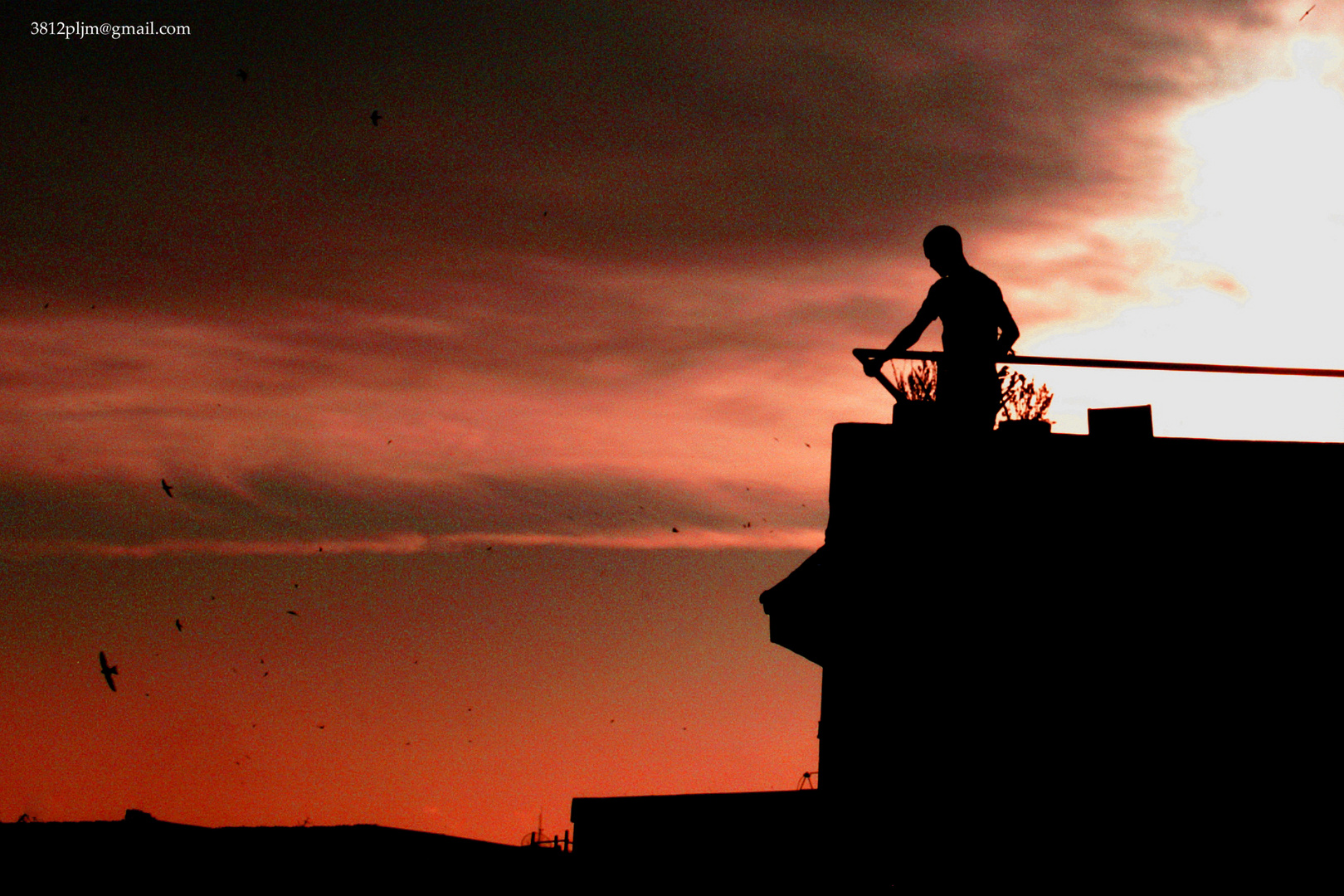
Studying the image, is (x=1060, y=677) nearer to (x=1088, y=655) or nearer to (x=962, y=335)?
(x=1088, y=655)

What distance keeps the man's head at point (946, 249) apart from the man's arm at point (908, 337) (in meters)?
0.26

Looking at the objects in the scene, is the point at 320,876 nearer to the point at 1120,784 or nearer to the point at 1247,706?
the point at 1120,784

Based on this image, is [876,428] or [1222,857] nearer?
[1222,857]

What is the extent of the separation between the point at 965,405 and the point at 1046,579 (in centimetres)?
140

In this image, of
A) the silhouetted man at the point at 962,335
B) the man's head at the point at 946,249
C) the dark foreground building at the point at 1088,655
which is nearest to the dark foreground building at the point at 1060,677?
the dark foreground building at the point at 1088,655

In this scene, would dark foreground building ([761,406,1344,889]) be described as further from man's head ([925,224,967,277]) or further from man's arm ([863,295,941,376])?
man's head ([925,224,967,277])

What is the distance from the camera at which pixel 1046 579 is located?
1031cm

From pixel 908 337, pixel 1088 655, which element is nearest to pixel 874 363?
pixel 908 337

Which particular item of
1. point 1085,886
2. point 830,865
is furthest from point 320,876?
point 1085,886

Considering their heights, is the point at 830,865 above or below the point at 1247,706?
below

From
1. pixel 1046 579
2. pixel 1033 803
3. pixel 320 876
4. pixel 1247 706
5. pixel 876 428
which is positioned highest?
pixel 876 428

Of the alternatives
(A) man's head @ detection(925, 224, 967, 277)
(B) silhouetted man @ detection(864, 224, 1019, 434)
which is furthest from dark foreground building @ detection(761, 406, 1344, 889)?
(A) man's head @ detection(925, 224, 967, 277)

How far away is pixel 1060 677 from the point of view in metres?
10.1

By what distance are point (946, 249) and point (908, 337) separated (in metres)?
0.75
